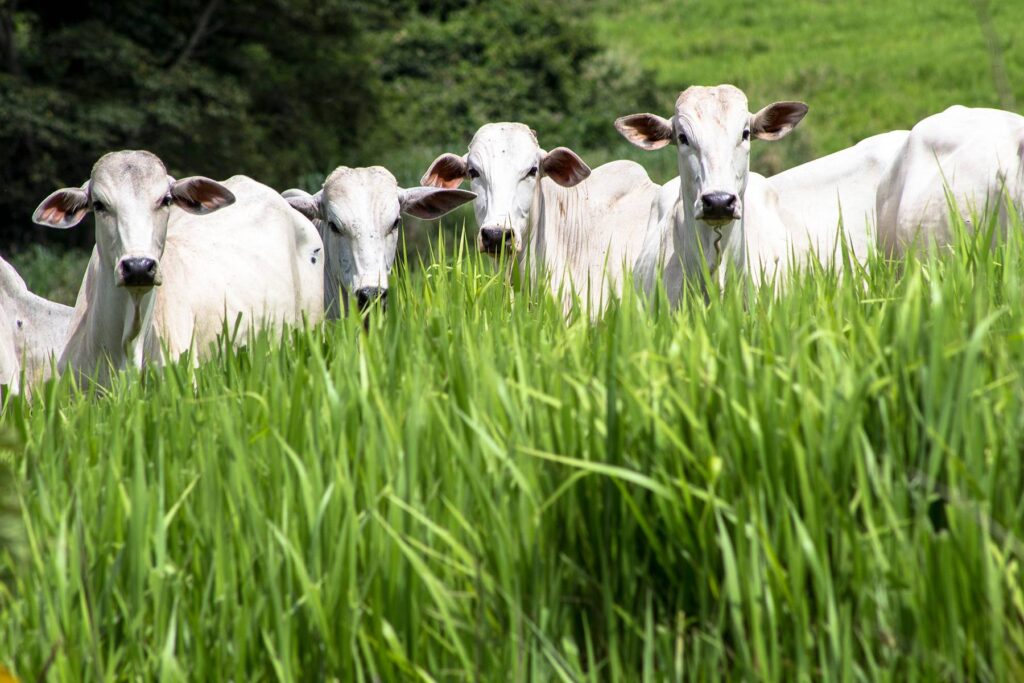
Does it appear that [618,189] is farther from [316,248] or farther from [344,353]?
[344,353]

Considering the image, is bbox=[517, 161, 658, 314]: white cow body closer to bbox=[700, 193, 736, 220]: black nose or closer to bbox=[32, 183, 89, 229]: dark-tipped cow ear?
bbox=[700, 193, 736, 220]: black nose

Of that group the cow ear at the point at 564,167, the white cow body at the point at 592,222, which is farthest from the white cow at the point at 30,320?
the cow ear at the point at 564,167

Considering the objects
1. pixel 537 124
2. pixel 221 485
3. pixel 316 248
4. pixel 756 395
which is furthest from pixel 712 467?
pixel 537 124

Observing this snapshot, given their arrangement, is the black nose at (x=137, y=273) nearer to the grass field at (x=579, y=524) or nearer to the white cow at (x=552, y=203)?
the white cow at (x=552, y=203)

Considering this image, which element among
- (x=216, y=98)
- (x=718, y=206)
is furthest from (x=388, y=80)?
(x=718, y=206)

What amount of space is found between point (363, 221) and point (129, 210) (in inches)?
37.5

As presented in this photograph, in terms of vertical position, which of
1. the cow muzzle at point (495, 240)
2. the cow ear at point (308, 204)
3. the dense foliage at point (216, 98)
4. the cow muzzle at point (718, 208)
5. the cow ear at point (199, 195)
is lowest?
the cow muzzle at point (718, 208)

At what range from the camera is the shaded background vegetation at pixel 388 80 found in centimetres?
1498

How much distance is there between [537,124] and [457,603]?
19.4 meters

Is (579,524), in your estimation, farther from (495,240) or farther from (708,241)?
(495,240)

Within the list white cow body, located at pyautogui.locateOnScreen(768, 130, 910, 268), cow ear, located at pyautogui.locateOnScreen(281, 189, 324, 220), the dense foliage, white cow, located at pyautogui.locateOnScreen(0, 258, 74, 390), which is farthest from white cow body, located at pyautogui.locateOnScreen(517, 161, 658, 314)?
the dense foliage

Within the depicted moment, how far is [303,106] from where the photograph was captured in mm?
17797

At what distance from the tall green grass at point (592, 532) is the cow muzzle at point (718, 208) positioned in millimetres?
1770

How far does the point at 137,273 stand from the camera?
4.82 m
